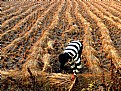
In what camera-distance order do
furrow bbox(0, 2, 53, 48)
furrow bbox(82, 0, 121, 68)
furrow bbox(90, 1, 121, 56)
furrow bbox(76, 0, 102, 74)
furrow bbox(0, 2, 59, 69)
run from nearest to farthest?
furrow bbox(76, 0, 102, 74) → furrow bbox(82, 0, 121, 68) → furrow bbox(0, 2, 59, 69) → furrow bbox(90, 1, 121, 56) → furrow bbox(0, 2, 53, 48)

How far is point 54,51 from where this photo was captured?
1015cm

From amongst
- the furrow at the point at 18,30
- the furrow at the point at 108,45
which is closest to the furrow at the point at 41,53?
the furrow at the point at 18,30

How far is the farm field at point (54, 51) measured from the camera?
266 inches

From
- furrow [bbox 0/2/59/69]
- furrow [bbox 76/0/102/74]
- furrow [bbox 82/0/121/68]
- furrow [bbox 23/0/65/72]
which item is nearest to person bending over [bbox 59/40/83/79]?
furrow [bbox 76/0/102/74]

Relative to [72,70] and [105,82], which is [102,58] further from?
[105,82]

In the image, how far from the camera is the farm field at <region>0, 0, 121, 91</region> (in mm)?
6758

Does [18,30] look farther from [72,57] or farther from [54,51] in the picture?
[72,57]

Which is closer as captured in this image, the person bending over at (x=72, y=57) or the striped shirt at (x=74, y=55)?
the person bending over at (x=72, y=57)

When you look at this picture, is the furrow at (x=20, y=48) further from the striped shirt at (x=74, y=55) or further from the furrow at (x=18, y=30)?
the striped shirt at (x=74, y=55)

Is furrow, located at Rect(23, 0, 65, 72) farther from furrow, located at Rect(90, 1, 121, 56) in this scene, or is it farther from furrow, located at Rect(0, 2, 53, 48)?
furrow, located at Rect(90, 1, 121, 56)

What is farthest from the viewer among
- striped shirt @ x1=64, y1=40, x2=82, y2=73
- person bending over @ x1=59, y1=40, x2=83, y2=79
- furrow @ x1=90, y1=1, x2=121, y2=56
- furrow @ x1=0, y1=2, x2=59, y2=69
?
furrow @ x1=90, y1=1, x2=121, y2=56

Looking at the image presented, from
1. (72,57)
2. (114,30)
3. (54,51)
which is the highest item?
(72,57)

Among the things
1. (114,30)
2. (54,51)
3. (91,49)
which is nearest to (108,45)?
(91,49)

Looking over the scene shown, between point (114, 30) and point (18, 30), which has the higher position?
point (18, 30)
